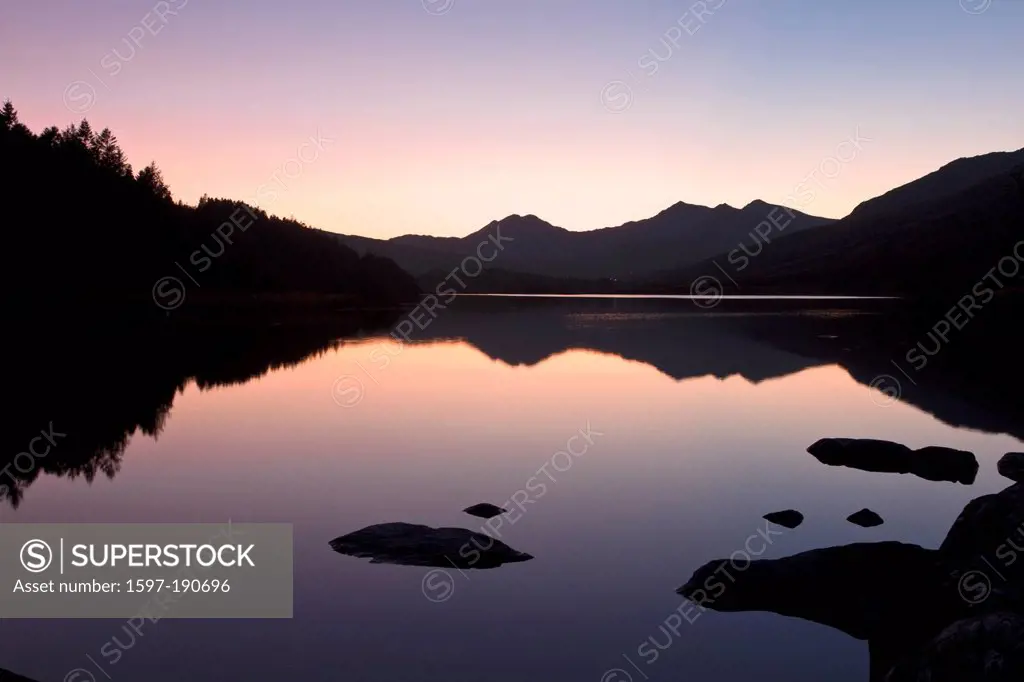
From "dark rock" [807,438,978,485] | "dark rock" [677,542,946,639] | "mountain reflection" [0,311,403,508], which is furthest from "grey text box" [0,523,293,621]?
"dark rock" [807,438,978,485]

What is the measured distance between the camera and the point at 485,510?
15.2m

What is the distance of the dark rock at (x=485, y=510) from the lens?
15.1 m

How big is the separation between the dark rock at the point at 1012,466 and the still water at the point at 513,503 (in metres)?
0.48

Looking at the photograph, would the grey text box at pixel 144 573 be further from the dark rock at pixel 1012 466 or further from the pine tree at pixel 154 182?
the pine tree at pixel 154 182

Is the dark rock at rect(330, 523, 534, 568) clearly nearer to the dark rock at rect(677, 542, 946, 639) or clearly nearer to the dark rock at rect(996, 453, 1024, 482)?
the dark rock at rect(677, 542, 946, 639)

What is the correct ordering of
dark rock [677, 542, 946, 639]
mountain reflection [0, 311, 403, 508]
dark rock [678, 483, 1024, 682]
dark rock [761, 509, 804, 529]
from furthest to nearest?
mountain reflection [0, 311, 403, 508], dark rock [761, 509, 804, 529], dark rock [677, 542, 946, 639], dark rock [678, 483, 1024, 682]

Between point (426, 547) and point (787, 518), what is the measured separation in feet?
23.2

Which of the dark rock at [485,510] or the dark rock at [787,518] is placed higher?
the dark rock at [485,510]

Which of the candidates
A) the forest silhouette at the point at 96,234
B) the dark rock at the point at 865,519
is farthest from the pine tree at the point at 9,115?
the dark rock at the point at 865,519

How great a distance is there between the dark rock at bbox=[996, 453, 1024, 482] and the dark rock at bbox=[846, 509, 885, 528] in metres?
5.42

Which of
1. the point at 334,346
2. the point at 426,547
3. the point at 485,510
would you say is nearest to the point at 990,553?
the point at 426,547

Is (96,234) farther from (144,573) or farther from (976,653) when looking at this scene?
(976,653)

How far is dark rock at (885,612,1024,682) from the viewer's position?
A: 21.3ft

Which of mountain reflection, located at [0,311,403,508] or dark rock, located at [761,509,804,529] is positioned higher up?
mountain reflection, located at [0,311,403,508]
